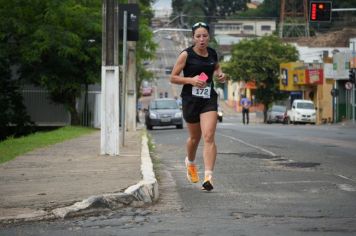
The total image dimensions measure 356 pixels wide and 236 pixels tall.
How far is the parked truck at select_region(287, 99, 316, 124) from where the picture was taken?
5784cm

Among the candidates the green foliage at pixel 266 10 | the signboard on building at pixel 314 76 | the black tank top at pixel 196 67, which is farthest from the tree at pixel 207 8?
the black tank top at pixel 196 67

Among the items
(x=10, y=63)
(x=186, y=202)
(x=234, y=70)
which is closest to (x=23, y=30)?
(x=10, y=63)

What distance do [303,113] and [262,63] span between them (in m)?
18.3

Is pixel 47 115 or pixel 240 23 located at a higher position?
pixel 240 23

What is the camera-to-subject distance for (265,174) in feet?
39.4

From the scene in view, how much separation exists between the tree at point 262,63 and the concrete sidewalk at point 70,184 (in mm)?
59189

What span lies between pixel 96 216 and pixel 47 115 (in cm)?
→ 2795

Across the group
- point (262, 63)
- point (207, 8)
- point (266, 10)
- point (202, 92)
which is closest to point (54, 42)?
point (202, 92)

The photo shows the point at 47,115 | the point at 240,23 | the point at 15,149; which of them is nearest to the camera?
the point at 15,149

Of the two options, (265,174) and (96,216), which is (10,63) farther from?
(96,216)

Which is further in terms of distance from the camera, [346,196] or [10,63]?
[10,63]

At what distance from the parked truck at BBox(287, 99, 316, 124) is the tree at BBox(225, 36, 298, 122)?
574 inches

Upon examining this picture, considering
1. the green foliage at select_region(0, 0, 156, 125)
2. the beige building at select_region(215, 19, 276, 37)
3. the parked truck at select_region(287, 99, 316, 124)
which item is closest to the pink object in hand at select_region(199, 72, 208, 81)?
the green foliage at select_region(0, 0, 156, 125)

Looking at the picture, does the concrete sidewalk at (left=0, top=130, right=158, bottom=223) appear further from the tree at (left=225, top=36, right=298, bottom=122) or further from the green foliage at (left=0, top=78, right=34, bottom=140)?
the tree at (left=225, top=36, right=298, bottom=122)
